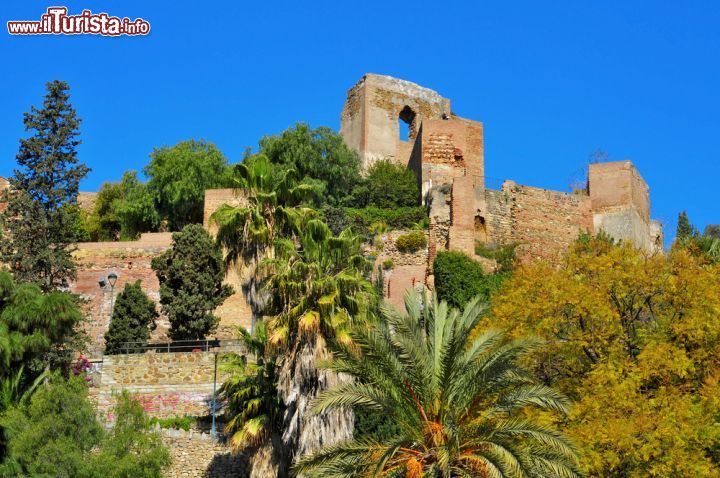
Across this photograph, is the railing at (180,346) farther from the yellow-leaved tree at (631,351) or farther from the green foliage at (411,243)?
the yellow-leaved tree at (631,351)

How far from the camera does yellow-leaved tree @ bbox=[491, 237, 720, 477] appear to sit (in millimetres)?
21047

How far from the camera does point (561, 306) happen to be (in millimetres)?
24578

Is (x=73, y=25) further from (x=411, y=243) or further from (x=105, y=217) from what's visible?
(x=105, y=217)

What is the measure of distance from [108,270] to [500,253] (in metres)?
13.8

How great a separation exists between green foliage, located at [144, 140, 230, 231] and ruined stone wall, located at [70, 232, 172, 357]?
4486 millimetres

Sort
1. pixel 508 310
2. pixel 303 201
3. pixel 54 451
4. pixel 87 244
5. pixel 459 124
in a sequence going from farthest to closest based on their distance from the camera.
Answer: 1. pixel 459 124
2. pixel 87 244
3. pixel 303 201
4. pixel 508 310
5. pixel 54 451

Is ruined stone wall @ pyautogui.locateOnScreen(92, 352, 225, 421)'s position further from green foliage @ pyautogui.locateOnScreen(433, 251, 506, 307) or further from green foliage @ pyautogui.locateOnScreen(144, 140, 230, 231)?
green foliage @ pyautogui.locateOnScreen(144, 140, 230, 231)

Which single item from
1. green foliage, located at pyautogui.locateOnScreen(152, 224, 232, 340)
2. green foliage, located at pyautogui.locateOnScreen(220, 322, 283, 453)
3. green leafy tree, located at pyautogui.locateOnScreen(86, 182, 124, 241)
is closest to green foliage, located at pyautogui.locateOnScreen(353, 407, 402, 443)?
green foliage, located at pyautogui.locateOnScreen(220, 322, 283, 453)

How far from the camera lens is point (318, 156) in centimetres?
4403

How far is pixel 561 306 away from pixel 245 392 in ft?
23.5

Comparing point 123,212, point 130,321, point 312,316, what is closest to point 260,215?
point 312,316

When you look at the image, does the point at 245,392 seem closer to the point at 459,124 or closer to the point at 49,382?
the point at 49,382

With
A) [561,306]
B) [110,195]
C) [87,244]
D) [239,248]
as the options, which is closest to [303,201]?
[239,248]

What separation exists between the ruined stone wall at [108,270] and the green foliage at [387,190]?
7.89 m
